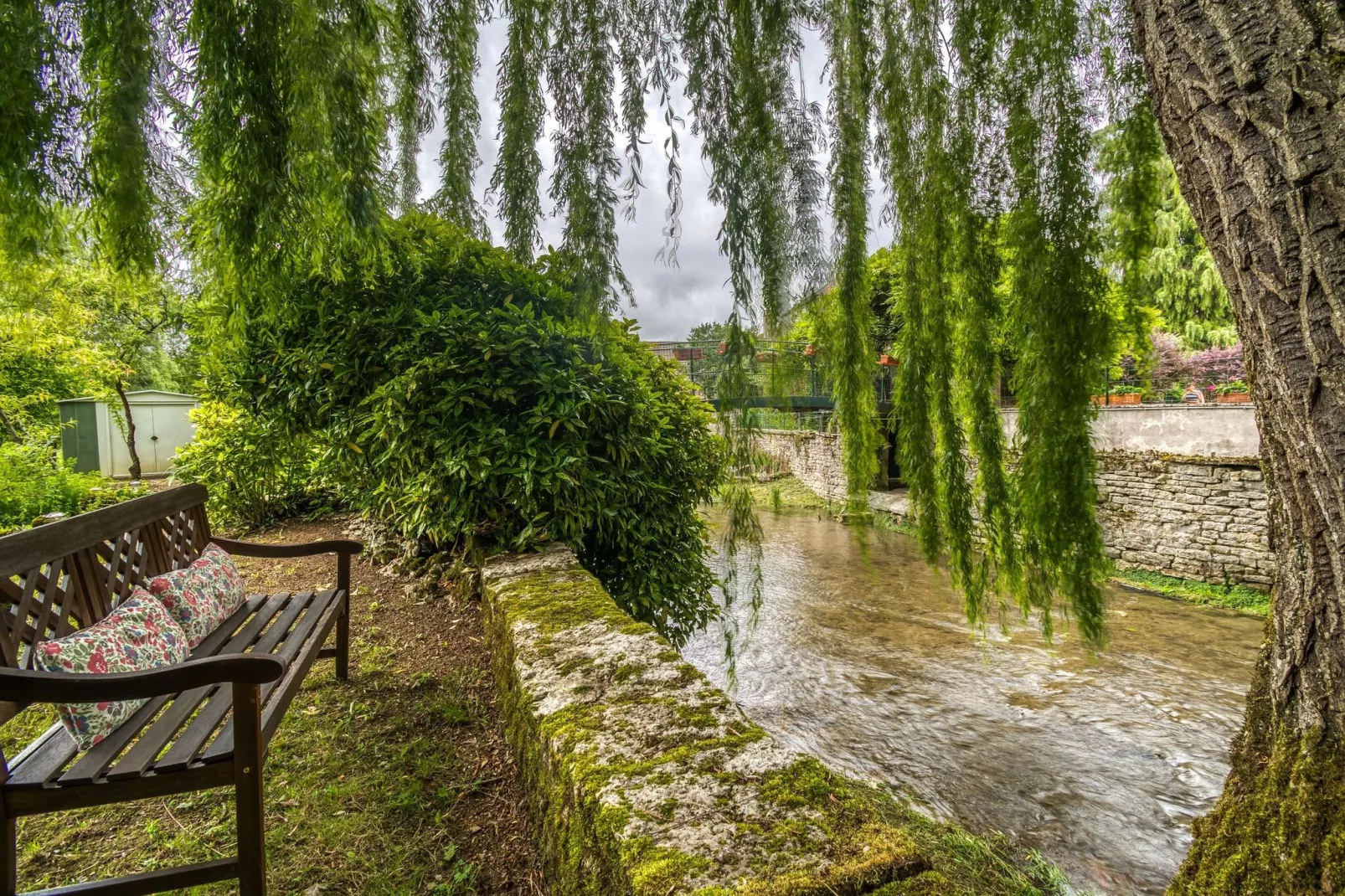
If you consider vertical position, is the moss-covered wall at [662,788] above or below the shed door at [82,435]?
below

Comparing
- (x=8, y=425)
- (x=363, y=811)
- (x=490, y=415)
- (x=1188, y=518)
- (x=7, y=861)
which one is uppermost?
(x=8, y=425)

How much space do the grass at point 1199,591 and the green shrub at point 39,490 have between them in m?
12.6

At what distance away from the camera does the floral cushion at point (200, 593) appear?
89.1 inches

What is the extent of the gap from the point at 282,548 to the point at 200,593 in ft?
1.84

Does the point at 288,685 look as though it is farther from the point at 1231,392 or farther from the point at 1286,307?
the point at 1231,392

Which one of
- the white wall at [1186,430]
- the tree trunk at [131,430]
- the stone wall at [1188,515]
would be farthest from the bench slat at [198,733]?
the tree trunk at [131,430]

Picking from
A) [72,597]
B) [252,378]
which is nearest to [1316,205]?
[72,597]

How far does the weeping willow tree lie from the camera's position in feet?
4.51

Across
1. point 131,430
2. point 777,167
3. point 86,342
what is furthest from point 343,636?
point 131,430

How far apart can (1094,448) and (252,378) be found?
473 centimetres

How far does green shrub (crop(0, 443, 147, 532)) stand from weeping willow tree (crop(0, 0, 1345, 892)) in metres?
6.95

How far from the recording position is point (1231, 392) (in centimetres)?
1038

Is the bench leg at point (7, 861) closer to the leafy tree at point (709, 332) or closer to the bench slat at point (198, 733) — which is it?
the bench slat at point (198, 733)

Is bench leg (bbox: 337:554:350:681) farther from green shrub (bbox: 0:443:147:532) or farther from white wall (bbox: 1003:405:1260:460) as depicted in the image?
white wall (bbox: 1003:405:1260:460)
